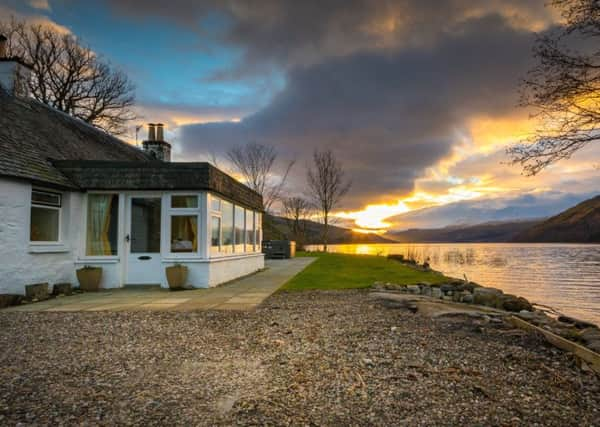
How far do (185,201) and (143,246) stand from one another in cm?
168

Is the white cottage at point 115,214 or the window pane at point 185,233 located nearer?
the white cottage at point 115,214

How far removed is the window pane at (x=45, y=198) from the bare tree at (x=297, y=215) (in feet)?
92.9

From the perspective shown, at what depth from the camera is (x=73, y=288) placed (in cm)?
963

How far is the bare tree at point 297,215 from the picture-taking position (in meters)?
37.9

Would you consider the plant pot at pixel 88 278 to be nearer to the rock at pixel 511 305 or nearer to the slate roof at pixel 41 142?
the slate roof at pixel 41 142

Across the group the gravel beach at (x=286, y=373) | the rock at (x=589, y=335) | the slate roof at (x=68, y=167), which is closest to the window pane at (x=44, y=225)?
the slate roof at (x=68, y=167)

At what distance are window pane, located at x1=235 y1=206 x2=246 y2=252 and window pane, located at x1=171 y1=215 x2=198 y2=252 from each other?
2951 millimetres

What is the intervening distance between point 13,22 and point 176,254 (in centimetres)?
2165

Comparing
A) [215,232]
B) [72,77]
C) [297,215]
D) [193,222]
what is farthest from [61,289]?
[297,215]

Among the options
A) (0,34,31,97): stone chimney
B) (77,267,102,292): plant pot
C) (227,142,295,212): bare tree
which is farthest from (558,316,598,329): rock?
(227,142,295,212): bare tree

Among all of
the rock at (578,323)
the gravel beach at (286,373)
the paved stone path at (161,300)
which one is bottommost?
the rock at (578,323)

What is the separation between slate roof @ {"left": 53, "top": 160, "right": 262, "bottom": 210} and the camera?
971cm

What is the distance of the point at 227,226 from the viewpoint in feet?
38.9

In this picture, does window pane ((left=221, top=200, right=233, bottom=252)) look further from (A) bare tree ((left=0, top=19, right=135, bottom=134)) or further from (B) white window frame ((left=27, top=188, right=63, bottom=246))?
(A) bare tree ((left=0, top=19, right=135, bottom=134))
